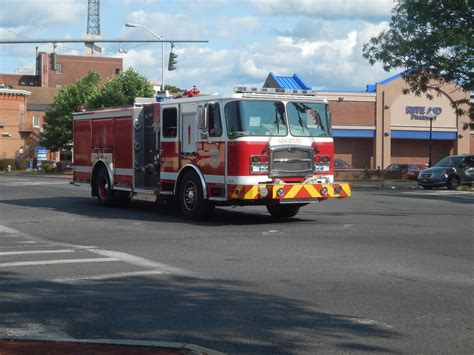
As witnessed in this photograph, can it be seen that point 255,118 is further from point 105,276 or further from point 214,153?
point 105,276

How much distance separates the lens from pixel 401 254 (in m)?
11.1

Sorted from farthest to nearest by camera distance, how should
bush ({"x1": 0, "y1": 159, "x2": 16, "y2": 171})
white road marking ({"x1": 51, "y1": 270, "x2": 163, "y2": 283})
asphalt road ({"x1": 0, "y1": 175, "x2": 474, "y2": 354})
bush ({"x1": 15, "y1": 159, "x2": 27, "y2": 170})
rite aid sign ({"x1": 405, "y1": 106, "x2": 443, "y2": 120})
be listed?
bush ({"x1": 15, "y1": 159, "x2": 27, "y2": 170}), bush ({"x1": 0, "y1": 159, "x2": 16, "y2": 171}), rite aid sign ({"x1": 405, "y1": 106, "x2": 443, "y2": 120}), white road marking ({"x1": 51, "y1": 270, "x2": 163, "y2": 283}), asphalt road ({"x1": 0, "y1": 175, "x2": 474, "y2": 354})

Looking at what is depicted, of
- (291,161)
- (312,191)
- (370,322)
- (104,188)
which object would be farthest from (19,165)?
(370,322)

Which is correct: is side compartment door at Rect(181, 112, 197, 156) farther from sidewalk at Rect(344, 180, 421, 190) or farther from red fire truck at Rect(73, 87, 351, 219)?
sidewalk at Rect(344, 180, 421, 190)

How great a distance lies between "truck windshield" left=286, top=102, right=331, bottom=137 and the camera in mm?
15258

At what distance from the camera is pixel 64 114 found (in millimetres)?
62031

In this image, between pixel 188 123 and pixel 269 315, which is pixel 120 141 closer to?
pixel 188 123

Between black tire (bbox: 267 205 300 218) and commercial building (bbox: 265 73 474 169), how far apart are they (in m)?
45.7

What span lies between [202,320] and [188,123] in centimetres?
965

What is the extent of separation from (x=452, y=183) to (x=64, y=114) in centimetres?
3912

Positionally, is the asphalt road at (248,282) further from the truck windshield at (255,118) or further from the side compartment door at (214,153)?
the truck windshield at (255,118)

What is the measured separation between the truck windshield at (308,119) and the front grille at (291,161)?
15.0 inches

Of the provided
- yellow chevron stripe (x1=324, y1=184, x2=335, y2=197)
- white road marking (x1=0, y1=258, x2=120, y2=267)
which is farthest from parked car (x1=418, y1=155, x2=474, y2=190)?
white road marking (x1=0, y1=258, x2=120, y2=267)

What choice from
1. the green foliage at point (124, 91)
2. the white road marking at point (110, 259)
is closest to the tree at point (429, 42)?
the white road marking at point (110, 259)
